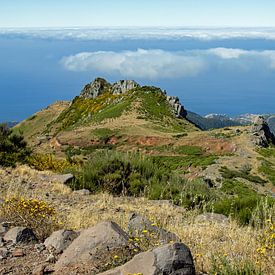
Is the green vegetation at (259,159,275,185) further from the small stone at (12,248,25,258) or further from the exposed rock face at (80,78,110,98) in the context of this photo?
the exposed rock face at (80,78,110,98)

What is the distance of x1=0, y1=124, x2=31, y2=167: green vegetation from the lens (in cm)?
1850

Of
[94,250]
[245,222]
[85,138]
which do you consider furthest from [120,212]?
Answer: [85,138]

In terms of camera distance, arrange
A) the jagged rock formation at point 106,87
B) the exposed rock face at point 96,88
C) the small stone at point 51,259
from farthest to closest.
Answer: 1. the exposed rock face at point 96,88
2. the jagged rock formation at point 106,87
3. the small stone at point 51,259

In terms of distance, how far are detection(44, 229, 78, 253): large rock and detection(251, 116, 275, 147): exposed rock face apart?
37.2 m

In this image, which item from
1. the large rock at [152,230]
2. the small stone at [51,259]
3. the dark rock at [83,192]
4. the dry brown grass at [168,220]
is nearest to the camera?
the dry brown grass at [168,220]

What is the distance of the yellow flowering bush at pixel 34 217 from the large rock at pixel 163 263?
94.9 inches

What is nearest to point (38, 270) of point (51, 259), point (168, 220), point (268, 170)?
point (51, 259)

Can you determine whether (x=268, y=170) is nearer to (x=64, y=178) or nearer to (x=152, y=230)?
(x=64, y=178)

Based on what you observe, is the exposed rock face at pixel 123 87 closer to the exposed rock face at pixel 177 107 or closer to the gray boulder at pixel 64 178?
the exposed rock face at pixel 177 107

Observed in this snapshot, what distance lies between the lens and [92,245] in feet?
17.0

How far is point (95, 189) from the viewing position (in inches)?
512

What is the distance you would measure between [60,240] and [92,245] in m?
0.80

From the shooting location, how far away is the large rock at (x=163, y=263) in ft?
13.6

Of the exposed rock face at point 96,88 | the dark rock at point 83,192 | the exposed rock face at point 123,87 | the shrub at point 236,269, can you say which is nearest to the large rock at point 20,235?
the shrub at point 236,269
